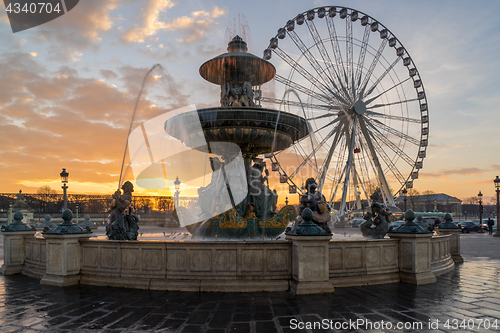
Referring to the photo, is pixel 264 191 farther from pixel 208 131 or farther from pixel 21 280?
pixel 21 280

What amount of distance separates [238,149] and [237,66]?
11.9 feet

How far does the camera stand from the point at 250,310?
4.86 m

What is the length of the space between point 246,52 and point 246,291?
10.6 metres

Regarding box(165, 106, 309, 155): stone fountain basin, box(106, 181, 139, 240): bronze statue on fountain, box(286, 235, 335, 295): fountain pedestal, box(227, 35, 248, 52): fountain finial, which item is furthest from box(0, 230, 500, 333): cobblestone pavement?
box(227, 35, 248, 52): fountain finial

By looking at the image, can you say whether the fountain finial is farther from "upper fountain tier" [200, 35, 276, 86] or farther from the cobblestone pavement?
the cobblestone pavement

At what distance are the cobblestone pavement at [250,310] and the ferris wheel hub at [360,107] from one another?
20.4 meters

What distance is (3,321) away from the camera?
455 cm

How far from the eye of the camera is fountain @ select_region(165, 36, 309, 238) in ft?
36.1

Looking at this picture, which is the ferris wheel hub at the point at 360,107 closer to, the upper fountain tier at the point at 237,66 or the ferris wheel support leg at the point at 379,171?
the ferris wheel support leg at the point at 379,171

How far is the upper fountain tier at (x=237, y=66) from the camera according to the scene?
13453mm

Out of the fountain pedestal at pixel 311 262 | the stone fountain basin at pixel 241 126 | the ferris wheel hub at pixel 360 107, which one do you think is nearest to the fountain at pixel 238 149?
the stone fountain basin at pixel 241 126

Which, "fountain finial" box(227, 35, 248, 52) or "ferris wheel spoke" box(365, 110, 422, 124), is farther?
"ferris wheel spoke" box(365, 110, 422, 124)

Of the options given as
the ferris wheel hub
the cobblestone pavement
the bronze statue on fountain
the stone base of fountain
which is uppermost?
the ferris wheel hub

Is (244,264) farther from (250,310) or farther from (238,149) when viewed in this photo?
(238,149)
